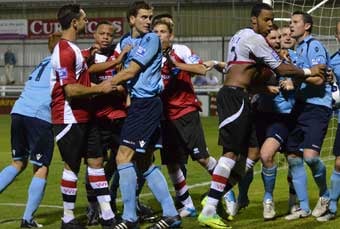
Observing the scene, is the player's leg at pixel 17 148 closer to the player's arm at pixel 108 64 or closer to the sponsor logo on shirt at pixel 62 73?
the player's arm at pixel 108 64

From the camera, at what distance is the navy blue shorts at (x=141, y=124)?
28.5 feet

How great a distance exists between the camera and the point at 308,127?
9750 mm

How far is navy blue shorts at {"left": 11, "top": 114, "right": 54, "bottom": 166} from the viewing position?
9641mm

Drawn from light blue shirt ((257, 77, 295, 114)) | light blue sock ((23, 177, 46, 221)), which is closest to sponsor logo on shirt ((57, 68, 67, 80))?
light blue sock ((23, 177, 46, 221))

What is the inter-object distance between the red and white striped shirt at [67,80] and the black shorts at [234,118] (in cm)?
148

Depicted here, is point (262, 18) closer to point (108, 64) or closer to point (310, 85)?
point (310, 85)

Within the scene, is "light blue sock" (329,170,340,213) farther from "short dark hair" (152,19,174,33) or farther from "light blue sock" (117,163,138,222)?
"short dark hair" (152,19,174,33)

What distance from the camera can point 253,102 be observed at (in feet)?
32.8

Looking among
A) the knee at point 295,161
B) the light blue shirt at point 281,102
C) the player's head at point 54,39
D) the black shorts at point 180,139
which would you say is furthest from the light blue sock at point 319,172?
the player's head at point 54,39

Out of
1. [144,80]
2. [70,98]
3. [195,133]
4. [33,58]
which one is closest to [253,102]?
[195,133]

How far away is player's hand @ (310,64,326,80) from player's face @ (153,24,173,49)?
1703mm

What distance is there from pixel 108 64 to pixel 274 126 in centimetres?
212

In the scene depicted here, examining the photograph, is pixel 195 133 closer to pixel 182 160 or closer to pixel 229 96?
pixel 182 160

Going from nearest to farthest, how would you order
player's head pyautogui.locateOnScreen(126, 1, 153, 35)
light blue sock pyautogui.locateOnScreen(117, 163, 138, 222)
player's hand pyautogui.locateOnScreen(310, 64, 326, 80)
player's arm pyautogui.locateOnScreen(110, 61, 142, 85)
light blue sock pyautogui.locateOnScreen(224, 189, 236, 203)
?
player's arm pyautogui.locateOnScreen(110, 61, 142, 85) → light blue sock pyautogui.locateOnScreen(117, 163, 138, 222) → player's head pyautogui.locateOnScreen(126, 1, 153, 35) → player's hand pyautogui.locateOnScreen(310, 64, 326, 80) → light blue sock pyautogui.locateOnScreen(224, 189, 236, 203)
